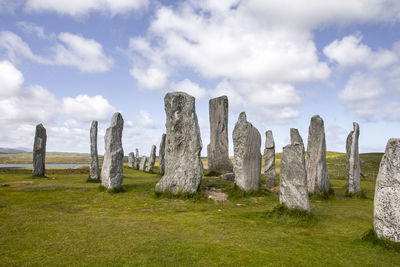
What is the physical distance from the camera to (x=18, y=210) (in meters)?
9.95

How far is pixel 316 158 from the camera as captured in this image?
13961 mm

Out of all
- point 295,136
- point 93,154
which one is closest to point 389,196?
point 295,136

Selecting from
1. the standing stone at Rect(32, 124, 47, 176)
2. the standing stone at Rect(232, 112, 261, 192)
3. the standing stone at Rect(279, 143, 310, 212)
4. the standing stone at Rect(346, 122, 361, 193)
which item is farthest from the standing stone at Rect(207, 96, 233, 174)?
the standing stone at Rect(32, 124, 47, 176)

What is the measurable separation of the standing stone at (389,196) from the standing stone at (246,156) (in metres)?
7.10

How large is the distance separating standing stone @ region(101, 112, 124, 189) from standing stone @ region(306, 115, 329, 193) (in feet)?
33.7

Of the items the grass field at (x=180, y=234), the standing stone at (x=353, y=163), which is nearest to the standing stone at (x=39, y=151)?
the grass field at (x=180, y=234)

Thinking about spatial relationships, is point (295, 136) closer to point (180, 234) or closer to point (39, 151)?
point (180, 234)

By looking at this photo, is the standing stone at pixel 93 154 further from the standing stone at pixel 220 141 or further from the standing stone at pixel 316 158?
the standing stone at pixel 316 158

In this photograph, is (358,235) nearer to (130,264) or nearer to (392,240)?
(392,240)

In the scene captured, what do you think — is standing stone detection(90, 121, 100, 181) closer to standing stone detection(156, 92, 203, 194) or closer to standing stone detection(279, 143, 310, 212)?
standing stone detection(156, 92, 203, 194)

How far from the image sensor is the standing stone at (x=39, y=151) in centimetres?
2186

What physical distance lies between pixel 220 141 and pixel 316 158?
8.23 meters

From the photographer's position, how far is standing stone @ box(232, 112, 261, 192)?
13.3m

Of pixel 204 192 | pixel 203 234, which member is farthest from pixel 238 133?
pixel 203 234
